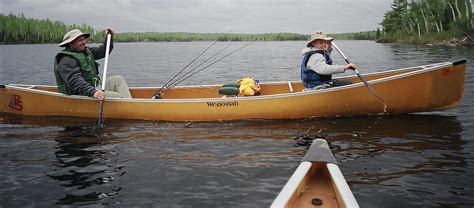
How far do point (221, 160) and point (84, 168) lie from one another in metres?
2.06

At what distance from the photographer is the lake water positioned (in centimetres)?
460

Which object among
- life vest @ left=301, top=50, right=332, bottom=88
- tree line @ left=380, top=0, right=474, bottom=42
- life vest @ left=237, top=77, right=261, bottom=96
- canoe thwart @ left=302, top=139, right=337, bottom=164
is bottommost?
canoe thwart @ left=302, top=139, right=337, bottom=164

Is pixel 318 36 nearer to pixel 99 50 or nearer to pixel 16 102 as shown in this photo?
pixel 99 50

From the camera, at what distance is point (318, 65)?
7.82m

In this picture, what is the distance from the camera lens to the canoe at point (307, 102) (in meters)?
7.72

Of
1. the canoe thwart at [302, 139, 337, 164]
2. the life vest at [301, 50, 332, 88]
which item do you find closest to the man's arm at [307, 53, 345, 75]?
the life vest at [301, 50, 332, 88]

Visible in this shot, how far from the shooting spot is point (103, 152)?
6492 millimetres

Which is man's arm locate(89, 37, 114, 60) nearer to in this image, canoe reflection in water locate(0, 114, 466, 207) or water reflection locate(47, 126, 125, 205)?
canoe reflection in water locate(0, 114, 466, 207)

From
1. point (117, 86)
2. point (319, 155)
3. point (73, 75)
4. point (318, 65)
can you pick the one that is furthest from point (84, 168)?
point (318, 65)

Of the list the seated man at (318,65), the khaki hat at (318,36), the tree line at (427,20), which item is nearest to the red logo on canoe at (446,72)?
the seated man at (318,65)

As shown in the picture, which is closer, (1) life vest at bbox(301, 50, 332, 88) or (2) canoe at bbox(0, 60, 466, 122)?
(2) canoe at bbox(0, 60, 466, 122)

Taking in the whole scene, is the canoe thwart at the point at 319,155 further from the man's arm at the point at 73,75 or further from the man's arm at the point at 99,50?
the man's arm at the point at 99,50

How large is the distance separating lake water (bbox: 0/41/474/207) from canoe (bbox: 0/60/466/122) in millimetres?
207

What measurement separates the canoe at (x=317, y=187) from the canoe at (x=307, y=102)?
3848mm
